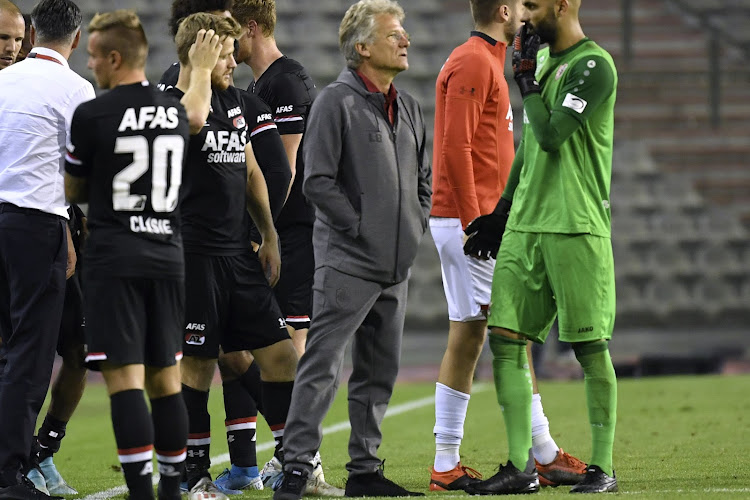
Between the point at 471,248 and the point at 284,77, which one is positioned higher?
the point at 284,77

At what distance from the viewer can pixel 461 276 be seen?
16.2 feet

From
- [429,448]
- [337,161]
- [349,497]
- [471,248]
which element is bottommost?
[429,448]

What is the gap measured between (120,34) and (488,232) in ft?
5.39

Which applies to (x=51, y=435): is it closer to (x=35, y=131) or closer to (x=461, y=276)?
(x=35, y=131)

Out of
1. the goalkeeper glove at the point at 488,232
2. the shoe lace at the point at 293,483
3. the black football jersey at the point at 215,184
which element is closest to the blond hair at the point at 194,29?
the black football jersey at the point at 215,184

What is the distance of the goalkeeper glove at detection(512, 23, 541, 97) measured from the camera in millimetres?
4457

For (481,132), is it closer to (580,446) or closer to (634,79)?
(580,446)

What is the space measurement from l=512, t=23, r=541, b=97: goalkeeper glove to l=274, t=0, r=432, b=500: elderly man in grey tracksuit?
0.43 meters

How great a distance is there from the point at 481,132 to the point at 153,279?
1.72m

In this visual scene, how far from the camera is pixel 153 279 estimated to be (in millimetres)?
3859

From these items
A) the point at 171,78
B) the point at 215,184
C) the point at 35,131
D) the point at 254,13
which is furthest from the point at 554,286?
the point at 35,131

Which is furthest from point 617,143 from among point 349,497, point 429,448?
point 349,497

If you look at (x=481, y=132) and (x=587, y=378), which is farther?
(x=481, y=132)

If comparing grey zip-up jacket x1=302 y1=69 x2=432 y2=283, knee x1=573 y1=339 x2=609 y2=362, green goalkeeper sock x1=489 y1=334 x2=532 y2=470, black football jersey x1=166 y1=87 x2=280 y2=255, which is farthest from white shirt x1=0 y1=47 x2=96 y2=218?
A: knee x1=573 y1=339 x2=609 y2=362
